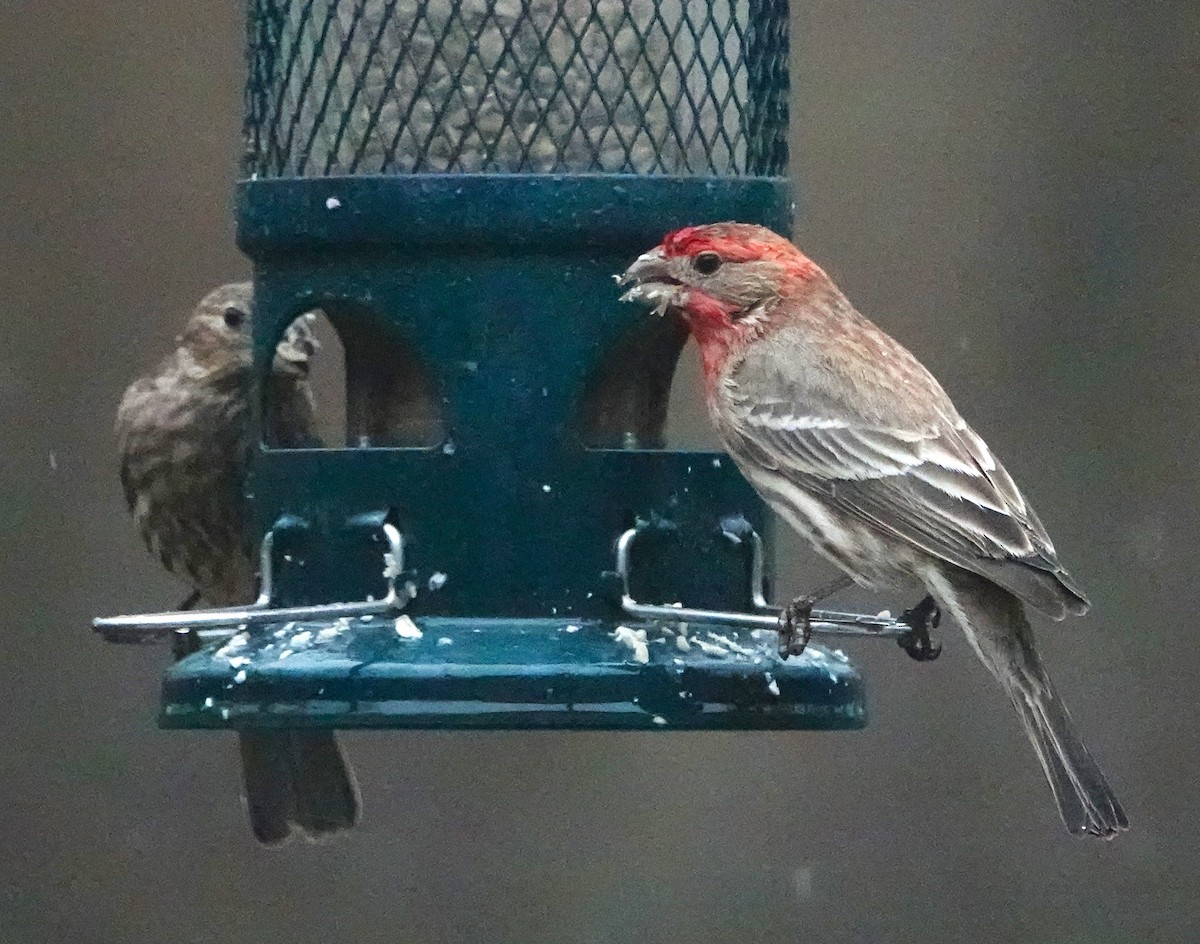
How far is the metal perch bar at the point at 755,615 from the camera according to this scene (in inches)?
309

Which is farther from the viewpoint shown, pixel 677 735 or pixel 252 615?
pixel 677 735

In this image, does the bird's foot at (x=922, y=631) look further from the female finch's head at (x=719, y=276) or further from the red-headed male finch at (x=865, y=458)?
the female finch's head at (x=719, y=276)

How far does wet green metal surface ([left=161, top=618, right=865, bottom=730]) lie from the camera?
7664 millimetres

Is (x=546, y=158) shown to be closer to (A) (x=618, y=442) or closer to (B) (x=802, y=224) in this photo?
(A) (x=618, y=442)

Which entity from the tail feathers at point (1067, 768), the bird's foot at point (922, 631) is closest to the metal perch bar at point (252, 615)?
the bird's foot at point (922, 631)

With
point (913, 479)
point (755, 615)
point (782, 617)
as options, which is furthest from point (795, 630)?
point (913, 479)

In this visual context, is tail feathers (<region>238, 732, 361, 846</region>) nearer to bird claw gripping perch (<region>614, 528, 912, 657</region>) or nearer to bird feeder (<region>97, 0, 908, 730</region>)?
bird feeder (<region>97, 0, 908, 730</region>)

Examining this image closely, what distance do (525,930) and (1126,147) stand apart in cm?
444

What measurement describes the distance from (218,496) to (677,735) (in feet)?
14.4

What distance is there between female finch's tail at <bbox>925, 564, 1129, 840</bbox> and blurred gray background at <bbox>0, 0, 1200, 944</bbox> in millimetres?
4540

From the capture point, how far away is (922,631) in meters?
8.52

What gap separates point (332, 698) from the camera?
25.2 feet

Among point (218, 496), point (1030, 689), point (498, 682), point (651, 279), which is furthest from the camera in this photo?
point (218, 496)

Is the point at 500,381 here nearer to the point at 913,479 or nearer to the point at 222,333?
the point at 913,479
